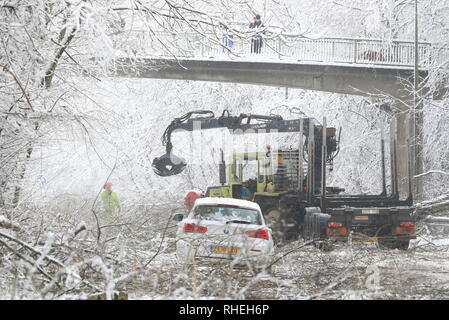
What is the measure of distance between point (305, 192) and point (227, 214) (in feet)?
24.2

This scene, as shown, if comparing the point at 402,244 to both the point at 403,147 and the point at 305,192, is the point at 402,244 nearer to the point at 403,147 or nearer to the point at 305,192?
the point at 305,192

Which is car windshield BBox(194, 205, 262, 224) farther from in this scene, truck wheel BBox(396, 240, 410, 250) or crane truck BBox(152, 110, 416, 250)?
truck wheel BBox(396, 240, 410, 250)

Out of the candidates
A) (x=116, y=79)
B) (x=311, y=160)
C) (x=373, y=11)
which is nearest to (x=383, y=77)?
(x=373, y=11)

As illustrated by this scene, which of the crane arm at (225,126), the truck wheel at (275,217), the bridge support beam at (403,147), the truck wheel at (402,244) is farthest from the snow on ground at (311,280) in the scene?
the bridge support beam at (403,147)

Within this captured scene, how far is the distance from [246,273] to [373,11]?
19671 millimetres

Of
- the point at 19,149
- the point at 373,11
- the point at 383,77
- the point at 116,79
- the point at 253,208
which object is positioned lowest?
the point at 253,208

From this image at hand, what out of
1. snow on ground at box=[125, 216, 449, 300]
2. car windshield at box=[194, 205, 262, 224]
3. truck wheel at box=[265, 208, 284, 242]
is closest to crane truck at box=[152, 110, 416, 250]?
truck wheel at box=[265, 208, 284, 242]

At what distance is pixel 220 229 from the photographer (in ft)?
34.9

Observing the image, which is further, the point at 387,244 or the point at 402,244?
the point at 387,244

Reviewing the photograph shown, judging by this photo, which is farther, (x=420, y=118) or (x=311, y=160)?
(x=420, y=118)

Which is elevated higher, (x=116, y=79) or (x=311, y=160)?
(x=116, y=79)

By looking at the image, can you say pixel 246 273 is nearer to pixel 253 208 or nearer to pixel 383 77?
pixel 253 208

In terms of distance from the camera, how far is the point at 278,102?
31.1 meters

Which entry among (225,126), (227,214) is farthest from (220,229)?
(225,126)
